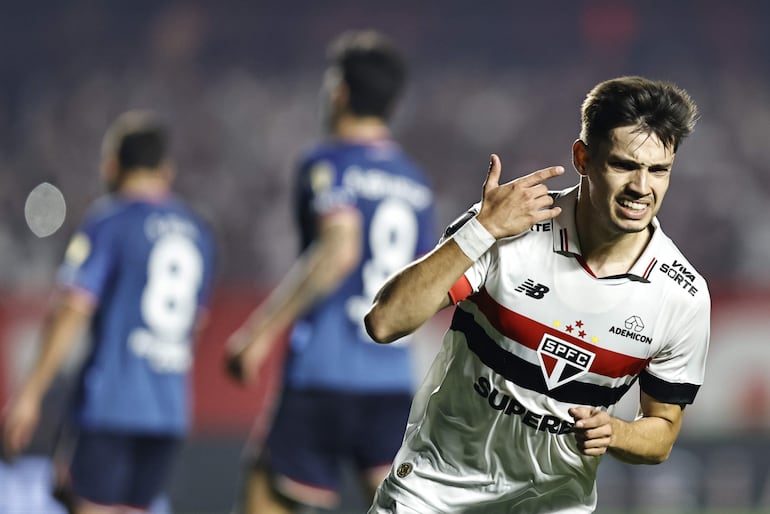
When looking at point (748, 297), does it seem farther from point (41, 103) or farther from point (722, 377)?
point (41, 103)

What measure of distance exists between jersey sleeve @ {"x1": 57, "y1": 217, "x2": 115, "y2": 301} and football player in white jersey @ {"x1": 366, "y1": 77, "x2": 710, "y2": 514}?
260 cm

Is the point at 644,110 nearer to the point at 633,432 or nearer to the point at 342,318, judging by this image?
the point at 633,432

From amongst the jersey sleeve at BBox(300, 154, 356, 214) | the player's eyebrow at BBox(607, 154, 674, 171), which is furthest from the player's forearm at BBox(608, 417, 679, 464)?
the jersey sleeve at BBox(300, 154, 356, 214)

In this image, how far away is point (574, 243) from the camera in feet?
11.5

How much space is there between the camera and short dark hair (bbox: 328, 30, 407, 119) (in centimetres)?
575

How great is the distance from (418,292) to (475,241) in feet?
0.61

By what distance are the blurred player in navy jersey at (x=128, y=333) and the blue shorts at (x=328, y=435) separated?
33.5 inches

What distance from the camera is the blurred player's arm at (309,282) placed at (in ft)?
17.3

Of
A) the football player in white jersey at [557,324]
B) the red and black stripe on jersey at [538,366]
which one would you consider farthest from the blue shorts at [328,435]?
the red and black stripe on jersey at [538,366]

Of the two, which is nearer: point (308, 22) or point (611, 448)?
point (611, 448)

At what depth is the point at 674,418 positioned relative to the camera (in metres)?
3.58

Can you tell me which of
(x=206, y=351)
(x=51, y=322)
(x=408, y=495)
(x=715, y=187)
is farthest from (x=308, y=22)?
(x=408, y=495)

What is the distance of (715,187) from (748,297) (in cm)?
327

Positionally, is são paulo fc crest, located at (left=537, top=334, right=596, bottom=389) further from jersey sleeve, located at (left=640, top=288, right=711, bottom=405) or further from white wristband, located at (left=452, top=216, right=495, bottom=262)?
white wristband, located at (left=452, top=216, right=495, bottom=262)
